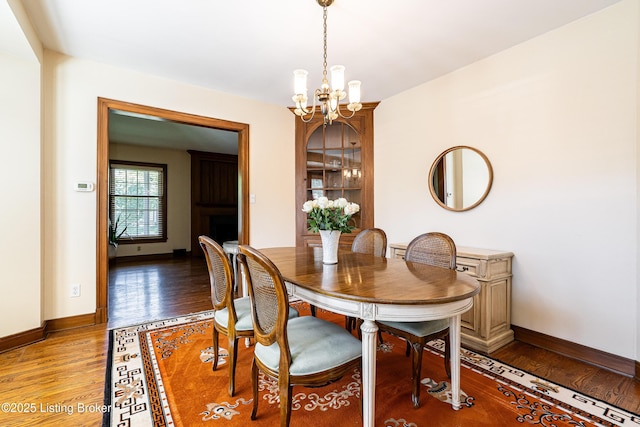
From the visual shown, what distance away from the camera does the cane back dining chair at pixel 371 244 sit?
2.59 m

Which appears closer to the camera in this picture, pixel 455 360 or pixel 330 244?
pixel 455 360

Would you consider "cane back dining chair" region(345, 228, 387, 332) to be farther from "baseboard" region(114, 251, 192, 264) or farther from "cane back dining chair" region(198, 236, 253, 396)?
"baseboard" region(114, 251, 192, 264)

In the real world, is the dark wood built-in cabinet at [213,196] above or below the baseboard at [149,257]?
above

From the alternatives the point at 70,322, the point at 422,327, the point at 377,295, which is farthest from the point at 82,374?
the point at 422,327

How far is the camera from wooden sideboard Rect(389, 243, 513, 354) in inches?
94.1

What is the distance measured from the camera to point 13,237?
7.97 feet

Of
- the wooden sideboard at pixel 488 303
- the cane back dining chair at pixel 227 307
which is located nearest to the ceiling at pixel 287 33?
the cane back dining chair at pixel 227 307

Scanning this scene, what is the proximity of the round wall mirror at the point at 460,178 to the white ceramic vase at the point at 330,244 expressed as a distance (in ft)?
5.60

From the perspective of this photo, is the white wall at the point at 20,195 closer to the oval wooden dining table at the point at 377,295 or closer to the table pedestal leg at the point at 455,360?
the oval wooden dining table at the point at 377,295

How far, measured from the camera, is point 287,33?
2432mm

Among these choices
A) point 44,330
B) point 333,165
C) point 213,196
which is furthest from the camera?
→ point 213,196

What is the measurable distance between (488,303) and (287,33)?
9.03 feet

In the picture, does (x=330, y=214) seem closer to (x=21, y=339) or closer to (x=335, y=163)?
(x=335, y=163)

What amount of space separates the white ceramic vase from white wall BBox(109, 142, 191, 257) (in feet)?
20.9
